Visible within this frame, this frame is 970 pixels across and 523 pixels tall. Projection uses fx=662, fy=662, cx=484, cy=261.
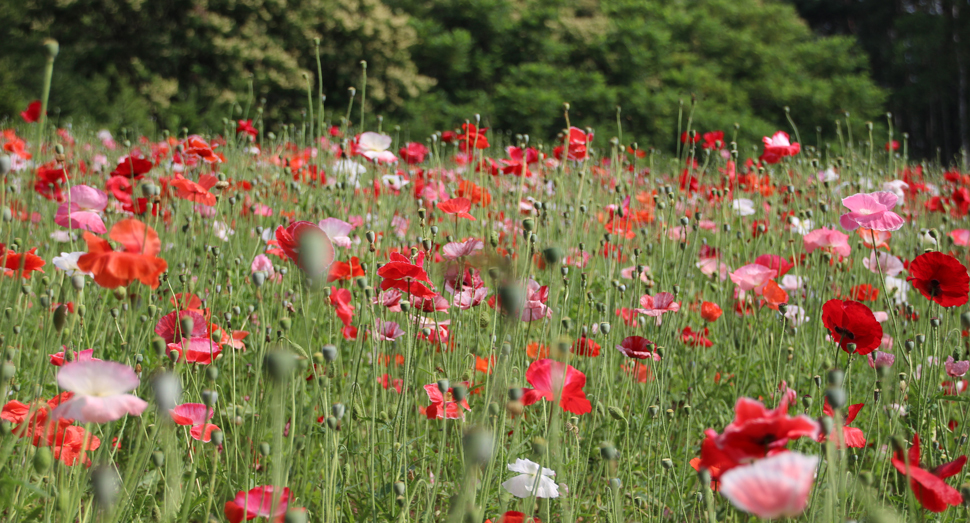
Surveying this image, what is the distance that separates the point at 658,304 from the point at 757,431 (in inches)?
30.5

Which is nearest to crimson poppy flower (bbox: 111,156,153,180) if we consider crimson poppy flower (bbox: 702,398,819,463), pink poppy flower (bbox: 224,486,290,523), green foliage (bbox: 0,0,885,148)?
pink poppy flower (bbox: 224,486,290,523)

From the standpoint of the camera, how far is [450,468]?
3.97ft

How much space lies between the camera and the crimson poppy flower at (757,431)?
0.56m

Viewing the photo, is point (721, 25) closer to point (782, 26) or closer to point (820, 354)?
point (782, 26)

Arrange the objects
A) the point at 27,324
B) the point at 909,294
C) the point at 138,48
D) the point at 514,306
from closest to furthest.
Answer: the point at 514,306
the point at 27,324
the point at 909,294
the point at 138,48

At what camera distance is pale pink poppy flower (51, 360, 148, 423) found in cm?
65

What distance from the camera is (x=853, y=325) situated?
40.4 inches

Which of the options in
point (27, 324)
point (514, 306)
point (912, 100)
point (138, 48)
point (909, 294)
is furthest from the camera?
point (912, 100)

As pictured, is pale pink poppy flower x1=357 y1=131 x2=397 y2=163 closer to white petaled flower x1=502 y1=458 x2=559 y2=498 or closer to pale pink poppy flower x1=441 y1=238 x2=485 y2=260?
pale pink poppy flower x1=441 y1=238 x2=485 y2=260

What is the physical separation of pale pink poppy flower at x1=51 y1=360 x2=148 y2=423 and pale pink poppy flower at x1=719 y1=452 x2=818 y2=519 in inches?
22.2

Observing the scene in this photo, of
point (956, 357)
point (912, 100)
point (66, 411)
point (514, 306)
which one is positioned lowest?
point (912, 100)

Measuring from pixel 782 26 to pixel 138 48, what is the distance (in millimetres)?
11176

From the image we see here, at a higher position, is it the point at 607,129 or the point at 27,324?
the point at 27,324

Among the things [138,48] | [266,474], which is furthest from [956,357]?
[138,48]
